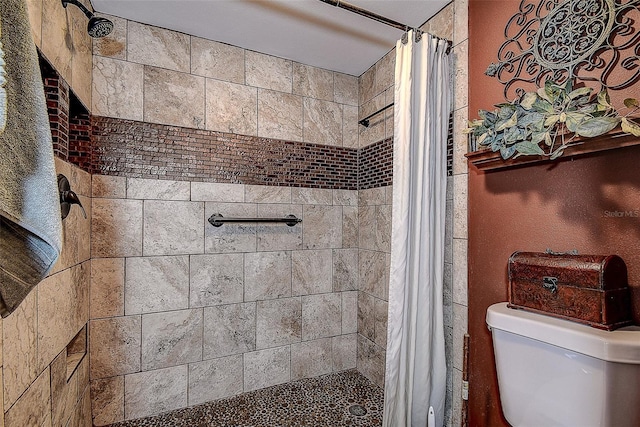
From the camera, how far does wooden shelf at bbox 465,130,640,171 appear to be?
89 cm

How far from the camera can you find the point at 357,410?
182cm

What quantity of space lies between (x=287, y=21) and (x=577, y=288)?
1836mm

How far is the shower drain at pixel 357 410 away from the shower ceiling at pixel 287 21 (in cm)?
225

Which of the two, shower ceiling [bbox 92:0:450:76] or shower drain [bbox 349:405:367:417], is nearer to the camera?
shower ceiling [bbox 92:0:450:76]

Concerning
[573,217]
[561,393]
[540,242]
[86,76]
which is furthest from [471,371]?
[86,76]

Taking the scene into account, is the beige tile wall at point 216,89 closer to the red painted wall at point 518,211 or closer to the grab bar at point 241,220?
the grab bar at point 241,220

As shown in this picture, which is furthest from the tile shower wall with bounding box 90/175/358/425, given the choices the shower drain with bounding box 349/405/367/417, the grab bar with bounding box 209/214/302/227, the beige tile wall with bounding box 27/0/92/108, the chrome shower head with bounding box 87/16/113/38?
the chrome shower head with bounding box 87/16/113/38

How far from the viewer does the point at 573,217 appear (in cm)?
109

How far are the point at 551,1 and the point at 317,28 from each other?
3.75 ft

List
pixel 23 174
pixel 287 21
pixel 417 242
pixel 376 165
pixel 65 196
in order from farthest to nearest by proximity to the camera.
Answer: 1. pixel 376 165
2. pixel 287 21
3. pixel 417 242
4. pixel 65 196
5. pixel 23 174

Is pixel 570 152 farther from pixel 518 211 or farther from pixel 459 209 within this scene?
pixel 459 209

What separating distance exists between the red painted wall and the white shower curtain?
0.15m

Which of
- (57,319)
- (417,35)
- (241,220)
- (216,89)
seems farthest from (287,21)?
(57,319)

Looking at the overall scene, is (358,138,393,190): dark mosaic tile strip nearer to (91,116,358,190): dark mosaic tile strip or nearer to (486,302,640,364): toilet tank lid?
(91,116,358,190): dark mosaic tile strip
